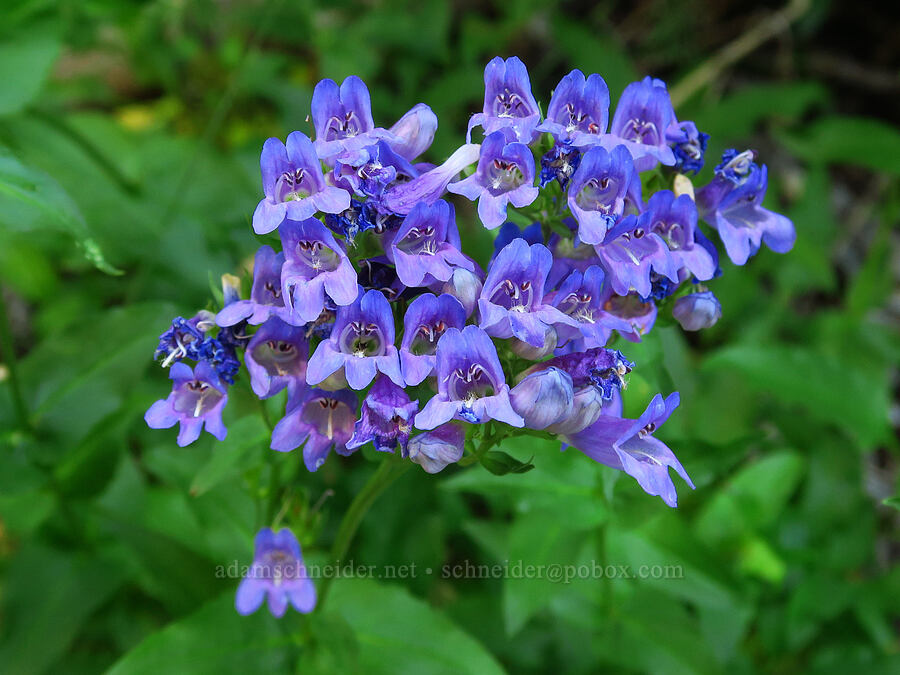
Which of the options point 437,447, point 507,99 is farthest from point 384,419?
point 507,99

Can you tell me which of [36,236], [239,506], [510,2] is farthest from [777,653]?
[510,2]

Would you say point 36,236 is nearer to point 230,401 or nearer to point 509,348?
point 230,401

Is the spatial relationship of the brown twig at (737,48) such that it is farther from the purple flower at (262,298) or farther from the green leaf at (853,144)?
the purple flower at (262,298)

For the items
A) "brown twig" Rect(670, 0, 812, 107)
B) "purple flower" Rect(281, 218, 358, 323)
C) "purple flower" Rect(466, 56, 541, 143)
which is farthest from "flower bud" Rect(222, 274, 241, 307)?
"brown twig" Rect(670, 0, 812, 107)

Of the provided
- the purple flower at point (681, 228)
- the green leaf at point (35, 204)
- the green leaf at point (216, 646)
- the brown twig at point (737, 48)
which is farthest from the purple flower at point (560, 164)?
the brown twig at point (737, 48)

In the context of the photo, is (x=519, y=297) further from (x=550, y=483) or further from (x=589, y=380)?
(x=550, y=483)

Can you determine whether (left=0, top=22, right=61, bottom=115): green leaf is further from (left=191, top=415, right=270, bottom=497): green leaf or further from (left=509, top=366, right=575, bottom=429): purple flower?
(left=509, top=366, right=575, bottom=429): purple flower
